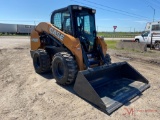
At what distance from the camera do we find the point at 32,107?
4449mm

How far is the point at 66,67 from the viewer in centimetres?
518

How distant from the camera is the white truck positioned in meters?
16.6

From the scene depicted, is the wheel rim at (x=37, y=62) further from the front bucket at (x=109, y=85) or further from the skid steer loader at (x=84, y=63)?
the front bucket at (x=109, y=85)

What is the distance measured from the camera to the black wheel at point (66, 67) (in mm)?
5145

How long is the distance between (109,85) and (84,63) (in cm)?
102

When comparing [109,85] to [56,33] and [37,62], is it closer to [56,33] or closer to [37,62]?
[56,33]

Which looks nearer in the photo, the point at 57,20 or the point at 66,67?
the point at 66,67

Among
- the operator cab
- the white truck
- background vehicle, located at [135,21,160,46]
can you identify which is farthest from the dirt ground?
background vehicle, located at [135,21,160,46]

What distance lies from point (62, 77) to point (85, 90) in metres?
1.15

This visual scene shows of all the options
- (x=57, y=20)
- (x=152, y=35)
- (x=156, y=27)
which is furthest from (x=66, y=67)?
(x=156, y=27)

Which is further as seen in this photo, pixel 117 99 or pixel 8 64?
pixel 8 64

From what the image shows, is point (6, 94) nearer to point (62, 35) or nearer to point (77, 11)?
point (62, 35)

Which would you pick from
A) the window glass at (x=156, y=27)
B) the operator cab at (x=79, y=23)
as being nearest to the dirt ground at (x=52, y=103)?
the operator cab at (x=79, y=23)

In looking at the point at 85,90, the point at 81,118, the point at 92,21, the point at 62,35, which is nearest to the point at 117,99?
the point at 85,90
